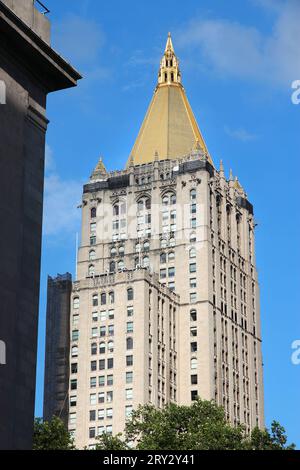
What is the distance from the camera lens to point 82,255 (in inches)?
6649

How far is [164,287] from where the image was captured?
157m

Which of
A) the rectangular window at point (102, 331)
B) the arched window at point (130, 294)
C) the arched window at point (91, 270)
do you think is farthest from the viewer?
the arched window at point (91, 270)

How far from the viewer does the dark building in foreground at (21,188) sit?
37.5 meters

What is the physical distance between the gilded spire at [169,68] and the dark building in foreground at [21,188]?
145708 millimetres

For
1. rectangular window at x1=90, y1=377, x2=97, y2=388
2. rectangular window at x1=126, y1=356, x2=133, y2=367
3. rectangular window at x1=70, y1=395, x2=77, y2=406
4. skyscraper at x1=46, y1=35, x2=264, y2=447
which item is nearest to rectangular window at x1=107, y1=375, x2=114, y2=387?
skyscraper at x1=46, y1=35, x2=264, y2=447

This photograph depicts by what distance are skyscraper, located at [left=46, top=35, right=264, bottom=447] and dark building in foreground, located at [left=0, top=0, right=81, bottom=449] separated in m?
105

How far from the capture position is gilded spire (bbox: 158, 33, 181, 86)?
614ft

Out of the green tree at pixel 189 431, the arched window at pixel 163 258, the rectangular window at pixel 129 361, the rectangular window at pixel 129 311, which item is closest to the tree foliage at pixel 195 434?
the green tree at pixel 189 431

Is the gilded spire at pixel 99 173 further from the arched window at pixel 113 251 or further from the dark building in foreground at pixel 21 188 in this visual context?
the dark building in foreground at pixel 21 188

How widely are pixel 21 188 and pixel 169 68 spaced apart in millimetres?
152116

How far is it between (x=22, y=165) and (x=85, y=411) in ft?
363

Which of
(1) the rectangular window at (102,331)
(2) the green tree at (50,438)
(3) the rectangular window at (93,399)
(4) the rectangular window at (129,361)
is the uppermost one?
(1) the rectangular window at (102,331)
